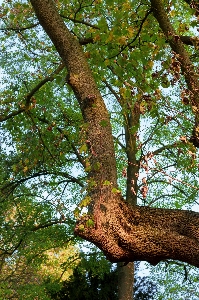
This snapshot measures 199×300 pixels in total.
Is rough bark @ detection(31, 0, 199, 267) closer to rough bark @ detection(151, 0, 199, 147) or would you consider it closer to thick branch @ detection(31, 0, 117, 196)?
thick branch @ detection(31, 0, 117, 196)

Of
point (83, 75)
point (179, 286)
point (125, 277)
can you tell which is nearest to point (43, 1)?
point (83, 75)

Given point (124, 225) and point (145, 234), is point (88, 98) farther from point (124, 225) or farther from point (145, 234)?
point (145, 234)

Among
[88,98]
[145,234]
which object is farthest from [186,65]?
[145,234]

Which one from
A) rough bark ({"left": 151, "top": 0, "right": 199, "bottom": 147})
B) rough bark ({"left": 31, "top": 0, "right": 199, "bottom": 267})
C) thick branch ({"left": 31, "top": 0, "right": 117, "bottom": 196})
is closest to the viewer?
rough bark ({"left": 31, "top": 0, "right": 199, "bottom": 267})

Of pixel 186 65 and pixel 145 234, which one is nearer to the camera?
pixel 145 234

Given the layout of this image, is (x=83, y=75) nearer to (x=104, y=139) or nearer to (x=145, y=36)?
(x=104, y=139)

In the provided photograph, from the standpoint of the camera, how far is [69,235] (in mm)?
14109

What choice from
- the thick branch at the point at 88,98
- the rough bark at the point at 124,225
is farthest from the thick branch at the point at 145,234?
the thick branch at the point at 88,98

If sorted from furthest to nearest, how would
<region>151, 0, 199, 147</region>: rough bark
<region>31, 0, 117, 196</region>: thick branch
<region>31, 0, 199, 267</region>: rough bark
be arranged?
<region>151, 0, 199, 147</region>: rough bark < <region>31, 0, 117, 196</region>: thick branch < <region>31, 0, 199, 267</region>: rough bark

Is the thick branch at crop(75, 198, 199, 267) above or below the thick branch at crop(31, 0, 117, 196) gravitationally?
below

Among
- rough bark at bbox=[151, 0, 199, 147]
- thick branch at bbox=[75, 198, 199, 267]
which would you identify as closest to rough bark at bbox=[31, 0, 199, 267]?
thick branch at bbox=[75, 198, 199, 267]

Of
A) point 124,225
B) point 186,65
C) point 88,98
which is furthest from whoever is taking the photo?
point 186,65

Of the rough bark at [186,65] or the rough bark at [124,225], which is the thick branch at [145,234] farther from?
the rough bark at [186,65]

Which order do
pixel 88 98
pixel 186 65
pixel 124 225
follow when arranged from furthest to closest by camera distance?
1. pixel 186 65
2. pixel 88 98
3. pixel 124 225
